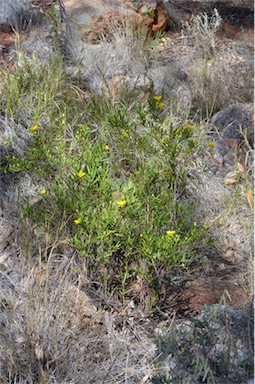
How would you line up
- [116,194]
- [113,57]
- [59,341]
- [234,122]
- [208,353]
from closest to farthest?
[208,353] < [59,341] < [116,194] < [234,122] < [113,57]

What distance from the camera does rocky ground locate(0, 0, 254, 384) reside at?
287cm

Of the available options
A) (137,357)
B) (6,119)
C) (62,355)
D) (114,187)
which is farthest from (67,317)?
(6,119)

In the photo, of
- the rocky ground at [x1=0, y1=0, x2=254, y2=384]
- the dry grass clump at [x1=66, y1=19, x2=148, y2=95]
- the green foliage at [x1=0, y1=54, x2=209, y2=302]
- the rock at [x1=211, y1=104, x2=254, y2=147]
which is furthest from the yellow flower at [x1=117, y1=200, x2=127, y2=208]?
the dry grass clump at [x1=66, y1=19, x2=148, y2=95]

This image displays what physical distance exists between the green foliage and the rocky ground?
0.13m

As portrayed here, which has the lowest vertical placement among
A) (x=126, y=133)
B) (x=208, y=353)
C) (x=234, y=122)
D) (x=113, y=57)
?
(x=234, y=122)

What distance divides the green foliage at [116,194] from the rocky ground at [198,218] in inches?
5.2

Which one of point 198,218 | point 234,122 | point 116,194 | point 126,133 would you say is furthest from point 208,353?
point 234,122

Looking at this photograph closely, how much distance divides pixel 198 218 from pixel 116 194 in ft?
2.13

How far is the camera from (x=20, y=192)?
4.02m

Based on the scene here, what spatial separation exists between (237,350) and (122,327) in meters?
0.72

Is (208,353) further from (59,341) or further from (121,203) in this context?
(121,203)

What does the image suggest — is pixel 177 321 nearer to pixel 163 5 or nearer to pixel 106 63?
pixel 106 63

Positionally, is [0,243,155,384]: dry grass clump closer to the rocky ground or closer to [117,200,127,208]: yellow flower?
the rocky ground

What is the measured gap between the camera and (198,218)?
155 inches
